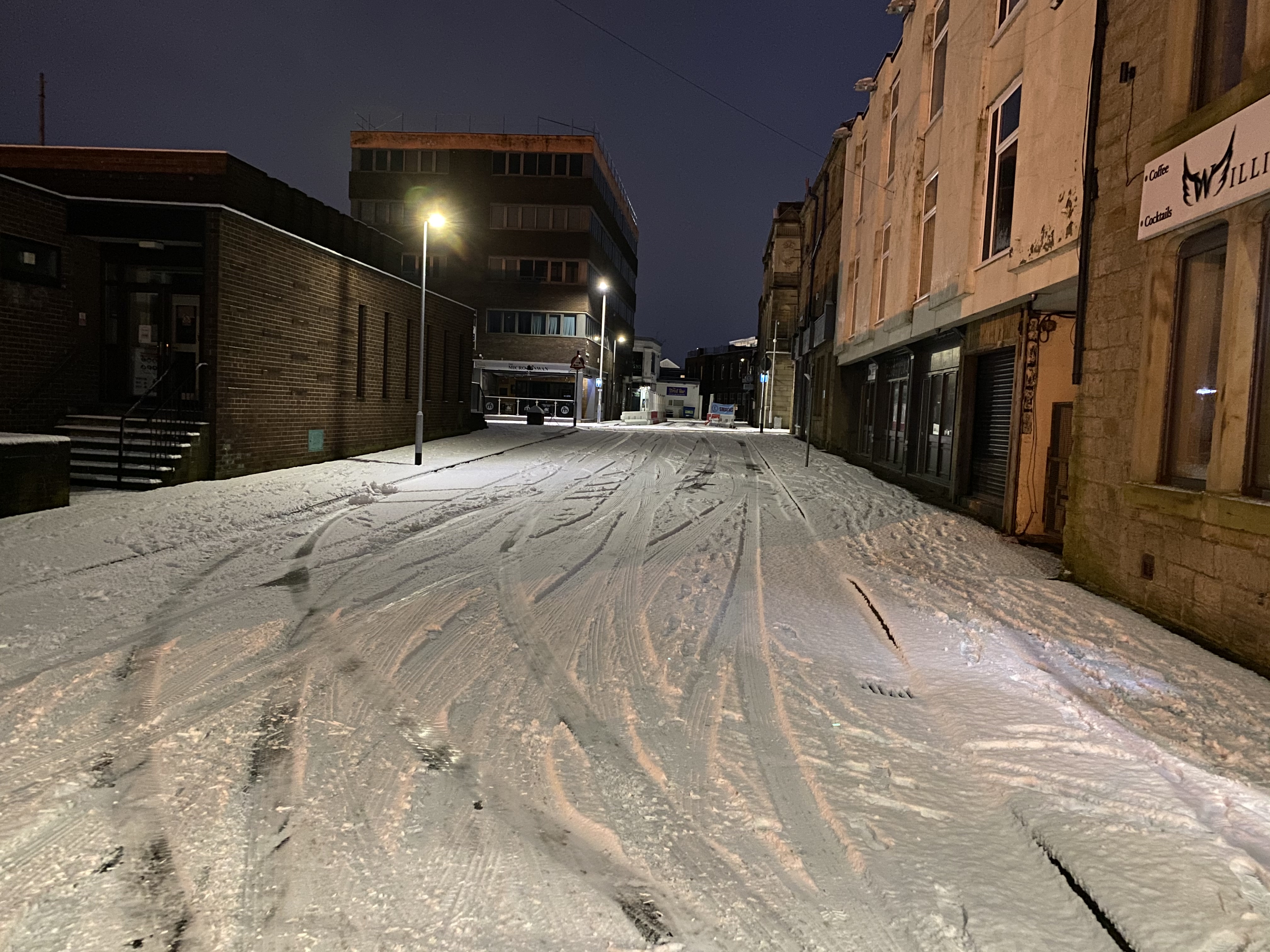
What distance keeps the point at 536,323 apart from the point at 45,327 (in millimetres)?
40632

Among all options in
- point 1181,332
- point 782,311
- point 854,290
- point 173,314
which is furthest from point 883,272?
point 782,311

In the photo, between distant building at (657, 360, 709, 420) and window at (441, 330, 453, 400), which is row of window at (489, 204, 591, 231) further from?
distant building at (657, 360, 709, 420)

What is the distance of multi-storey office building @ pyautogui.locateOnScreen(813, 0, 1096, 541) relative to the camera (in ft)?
33.9

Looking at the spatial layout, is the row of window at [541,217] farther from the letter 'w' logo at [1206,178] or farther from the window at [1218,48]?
the letter 'w' logo at [1206,178]

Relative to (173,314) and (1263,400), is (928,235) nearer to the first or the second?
(1263,400)

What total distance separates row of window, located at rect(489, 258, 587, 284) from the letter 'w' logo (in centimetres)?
4888

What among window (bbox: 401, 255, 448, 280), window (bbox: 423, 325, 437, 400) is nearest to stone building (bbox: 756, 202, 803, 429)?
window (bbox: 401, 255, 448, 280)

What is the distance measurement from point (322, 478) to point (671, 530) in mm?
7730

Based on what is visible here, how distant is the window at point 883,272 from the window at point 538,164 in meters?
36.7

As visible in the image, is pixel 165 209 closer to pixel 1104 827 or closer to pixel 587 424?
pixel 1104 827

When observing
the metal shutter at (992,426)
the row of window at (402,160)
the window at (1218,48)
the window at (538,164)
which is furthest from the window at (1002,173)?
the row of window at (402,160)

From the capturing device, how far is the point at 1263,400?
19.1 feet

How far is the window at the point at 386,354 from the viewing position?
21328mm

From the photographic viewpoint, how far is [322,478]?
15.2 meters
